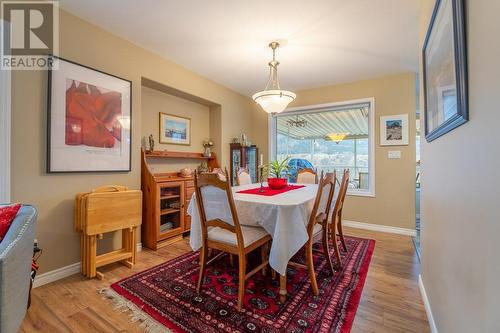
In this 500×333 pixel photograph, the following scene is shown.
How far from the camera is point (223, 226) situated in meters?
1.70

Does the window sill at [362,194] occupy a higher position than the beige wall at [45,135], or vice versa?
the beige wall at [45,135]

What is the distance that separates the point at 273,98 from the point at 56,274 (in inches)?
108

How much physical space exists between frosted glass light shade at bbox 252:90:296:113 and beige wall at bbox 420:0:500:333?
163 cm

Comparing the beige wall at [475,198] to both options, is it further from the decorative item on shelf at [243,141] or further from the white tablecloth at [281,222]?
the decorative item on shelf at [243,141]

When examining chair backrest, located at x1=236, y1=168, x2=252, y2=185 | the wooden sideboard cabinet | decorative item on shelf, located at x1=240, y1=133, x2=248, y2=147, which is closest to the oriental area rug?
the wooden sideboard cabinet

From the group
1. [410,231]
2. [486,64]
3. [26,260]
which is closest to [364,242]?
[410,231]

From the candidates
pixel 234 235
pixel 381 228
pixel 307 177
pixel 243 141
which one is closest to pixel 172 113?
pixel 243 141

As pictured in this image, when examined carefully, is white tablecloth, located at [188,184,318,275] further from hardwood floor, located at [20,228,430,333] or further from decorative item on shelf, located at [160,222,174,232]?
decorative item on shelf, located at [160,222,174,232]

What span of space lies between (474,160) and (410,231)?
3.24 meters

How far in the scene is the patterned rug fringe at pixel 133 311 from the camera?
147 cm

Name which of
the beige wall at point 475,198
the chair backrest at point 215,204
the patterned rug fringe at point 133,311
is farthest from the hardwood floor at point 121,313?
the chair backrest at point 215,204

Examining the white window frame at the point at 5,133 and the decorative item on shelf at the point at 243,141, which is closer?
the white window frame at the point at 5,133

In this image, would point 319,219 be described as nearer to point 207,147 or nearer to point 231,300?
point 231,300

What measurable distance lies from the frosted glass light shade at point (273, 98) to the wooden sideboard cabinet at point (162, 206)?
1566mm
